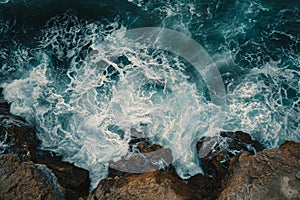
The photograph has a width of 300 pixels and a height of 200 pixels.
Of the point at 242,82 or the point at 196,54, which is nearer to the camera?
the point at 242,82

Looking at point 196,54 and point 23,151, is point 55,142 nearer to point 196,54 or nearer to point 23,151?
point 23,151

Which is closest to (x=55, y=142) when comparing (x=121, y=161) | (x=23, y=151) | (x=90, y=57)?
(x=23, y=151)

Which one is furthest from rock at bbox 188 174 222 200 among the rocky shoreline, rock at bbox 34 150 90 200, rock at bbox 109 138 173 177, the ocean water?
rock at bbox 34 150 90 200

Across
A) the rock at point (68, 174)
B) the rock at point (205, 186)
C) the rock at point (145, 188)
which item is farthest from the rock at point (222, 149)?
the rock at point (68, 174)

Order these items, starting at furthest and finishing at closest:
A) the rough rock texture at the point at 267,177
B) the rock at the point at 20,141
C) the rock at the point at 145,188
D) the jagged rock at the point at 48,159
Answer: the rock at the point at 20,141
the jagged rock at the point at 48,159
the rock at the point at 145,188
the rough rock texture at the point at 267,177

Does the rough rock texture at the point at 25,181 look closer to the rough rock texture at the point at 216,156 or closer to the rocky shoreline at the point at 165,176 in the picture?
the rocky shoreline at the point at 165,176

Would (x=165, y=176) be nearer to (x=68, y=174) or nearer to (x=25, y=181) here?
(x=68, y=174)
